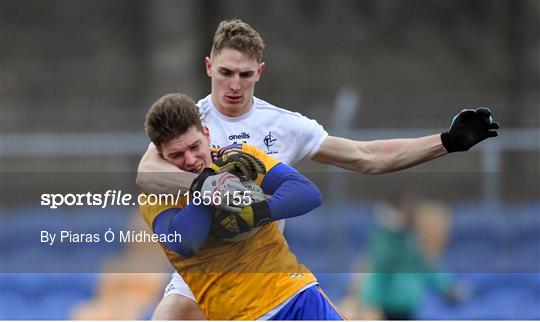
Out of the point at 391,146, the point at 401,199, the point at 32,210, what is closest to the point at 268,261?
the point at 391,146

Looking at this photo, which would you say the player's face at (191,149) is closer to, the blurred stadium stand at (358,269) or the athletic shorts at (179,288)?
the athletic shorts at (179,288)

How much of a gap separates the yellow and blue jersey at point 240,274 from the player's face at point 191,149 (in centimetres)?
9

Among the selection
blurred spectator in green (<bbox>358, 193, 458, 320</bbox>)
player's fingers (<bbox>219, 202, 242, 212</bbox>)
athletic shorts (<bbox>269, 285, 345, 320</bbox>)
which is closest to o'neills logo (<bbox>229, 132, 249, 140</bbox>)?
player's fingers (<bbox>219, 202, 242, 212</bbox>)

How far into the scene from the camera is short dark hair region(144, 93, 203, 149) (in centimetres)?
247

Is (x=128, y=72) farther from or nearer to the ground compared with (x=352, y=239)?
farther from the ground

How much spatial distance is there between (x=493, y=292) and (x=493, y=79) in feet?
9.59

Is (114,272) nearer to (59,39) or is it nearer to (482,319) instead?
(482,319)

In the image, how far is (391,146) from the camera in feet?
9.86

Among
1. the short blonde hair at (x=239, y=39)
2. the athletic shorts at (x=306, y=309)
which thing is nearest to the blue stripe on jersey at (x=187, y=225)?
the athletic shorts at (x=306, y=309)

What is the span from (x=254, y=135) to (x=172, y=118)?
18.4 inches

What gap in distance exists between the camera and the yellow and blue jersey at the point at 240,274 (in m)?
2.59

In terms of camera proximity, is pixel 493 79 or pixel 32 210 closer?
pixel 32 210

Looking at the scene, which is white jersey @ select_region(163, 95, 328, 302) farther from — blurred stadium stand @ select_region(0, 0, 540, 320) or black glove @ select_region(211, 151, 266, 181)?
blurred stadium stand @ select_region(0, 0, 540, 320)

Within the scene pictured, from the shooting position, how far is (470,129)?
2.80 meters
